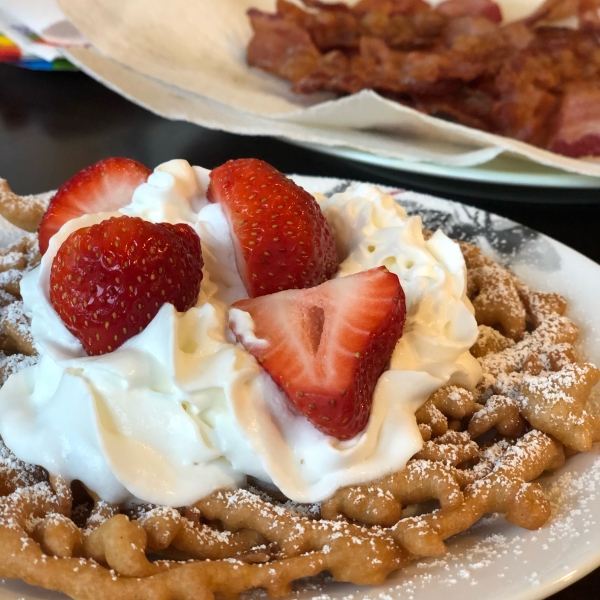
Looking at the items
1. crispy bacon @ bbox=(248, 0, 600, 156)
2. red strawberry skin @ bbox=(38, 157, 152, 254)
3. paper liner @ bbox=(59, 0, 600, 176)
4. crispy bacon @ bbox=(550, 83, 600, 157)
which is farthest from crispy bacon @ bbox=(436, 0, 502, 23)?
red strawberry skin @ bbox=(38, 157, 152, 254)

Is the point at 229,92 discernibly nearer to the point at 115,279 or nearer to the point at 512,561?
the point at 115,279

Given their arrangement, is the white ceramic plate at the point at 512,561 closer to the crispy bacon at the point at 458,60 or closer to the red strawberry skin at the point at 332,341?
the red strawberry skin at the point at 332,341

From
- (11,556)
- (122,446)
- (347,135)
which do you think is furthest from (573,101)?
(11,556)

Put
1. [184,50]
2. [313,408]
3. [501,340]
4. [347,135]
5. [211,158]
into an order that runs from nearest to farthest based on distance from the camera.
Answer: [313,408] → [501,340] → [347,135] → [211,158] → [184,50]

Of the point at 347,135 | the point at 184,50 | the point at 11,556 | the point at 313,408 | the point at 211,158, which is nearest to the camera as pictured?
the point at 11,556

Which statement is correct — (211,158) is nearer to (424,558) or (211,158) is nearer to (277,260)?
(277,260)

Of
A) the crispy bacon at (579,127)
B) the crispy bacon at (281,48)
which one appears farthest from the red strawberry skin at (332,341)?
the crispy bacon at (281,48)

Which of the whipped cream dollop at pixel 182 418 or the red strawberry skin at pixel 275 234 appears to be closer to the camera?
the whipped cream dollop at pixel 182 418
